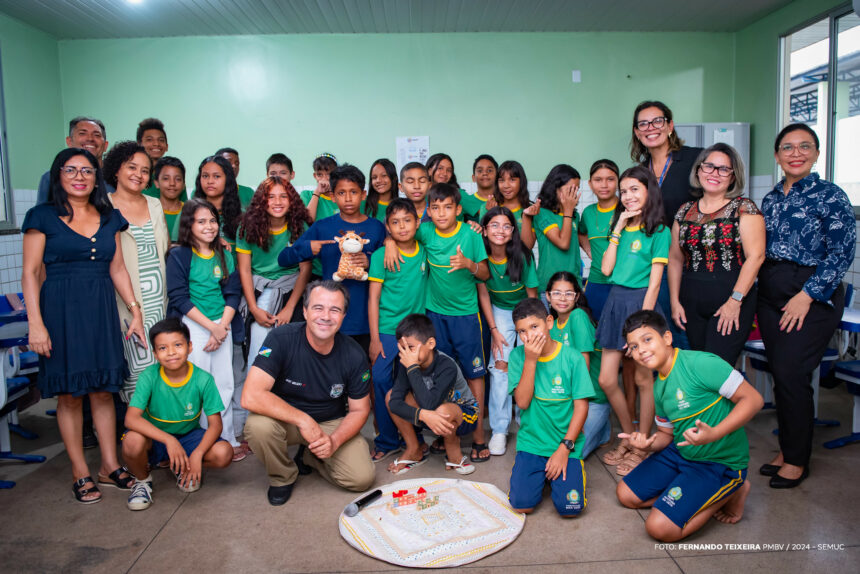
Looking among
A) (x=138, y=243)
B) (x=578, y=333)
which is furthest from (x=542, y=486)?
(x=138, y=243)

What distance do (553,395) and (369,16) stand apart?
444 centimetres

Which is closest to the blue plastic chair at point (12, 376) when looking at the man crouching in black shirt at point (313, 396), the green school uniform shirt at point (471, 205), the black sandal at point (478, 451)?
the man crouching in black shirt at point (313, 396)

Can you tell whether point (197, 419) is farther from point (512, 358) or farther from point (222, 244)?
point (512, 358)

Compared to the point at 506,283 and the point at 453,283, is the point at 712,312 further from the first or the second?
the point at 453,283

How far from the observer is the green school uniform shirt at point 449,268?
3150mm

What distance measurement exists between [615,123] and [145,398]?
543 cm

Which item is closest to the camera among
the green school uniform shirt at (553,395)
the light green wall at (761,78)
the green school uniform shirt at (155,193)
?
the green school uniform shirt at (553,395)

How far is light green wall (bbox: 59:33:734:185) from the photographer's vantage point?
6133 millimetres

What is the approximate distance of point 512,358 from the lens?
2701 millimetres

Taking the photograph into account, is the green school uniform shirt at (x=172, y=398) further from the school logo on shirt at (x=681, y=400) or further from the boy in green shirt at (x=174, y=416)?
the school logo on shirt at (x=681, y=400)

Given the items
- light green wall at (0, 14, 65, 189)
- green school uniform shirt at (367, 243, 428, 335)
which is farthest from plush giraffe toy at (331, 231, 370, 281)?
light green wall at (0, 14, 65, 189)

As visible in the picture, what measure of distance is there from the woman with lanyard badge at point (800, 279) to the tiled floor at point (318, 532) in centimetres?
32

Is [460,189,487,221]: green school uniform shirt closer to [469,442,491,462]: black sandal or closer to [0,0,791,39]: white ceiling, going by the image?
[469,442,491,462]: black sandal

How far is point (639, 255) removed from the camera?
2.85 m
